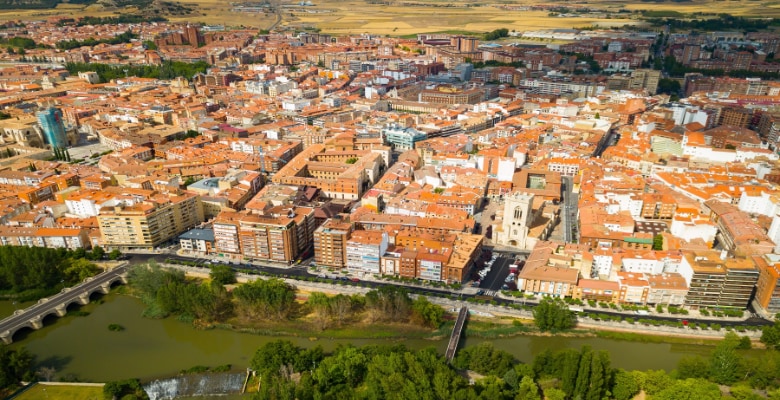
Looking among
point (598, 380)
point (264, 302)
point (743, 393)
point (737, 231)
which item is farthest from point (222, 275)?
point (737, 231)

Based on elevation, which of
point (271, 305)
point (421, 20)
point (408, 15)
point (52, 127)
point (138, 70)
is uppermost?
point (408, 15)

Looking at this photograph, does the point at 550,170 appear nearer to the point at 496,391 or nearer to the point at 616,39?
the point at 496,391

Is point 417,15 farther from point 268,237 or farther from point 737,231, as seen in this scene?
point 268,237

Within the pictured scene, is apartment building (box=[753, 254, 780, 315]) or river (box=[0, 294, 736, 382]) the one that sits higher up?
apartment building (box=[753, 254, 780, 315])

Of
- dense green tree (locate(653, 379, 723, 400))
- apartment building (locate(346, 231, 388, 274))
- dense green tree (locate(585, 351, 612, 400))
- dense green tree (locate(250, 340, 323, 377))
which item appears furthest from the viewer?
apartment building (locate(346, 231, 388, 274))

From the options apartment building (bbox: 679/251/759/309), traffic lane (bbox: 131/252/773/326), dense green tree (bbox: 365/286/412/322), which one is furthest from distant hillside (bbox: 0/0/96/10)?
apartment building (bbox: 679/251/759/309)

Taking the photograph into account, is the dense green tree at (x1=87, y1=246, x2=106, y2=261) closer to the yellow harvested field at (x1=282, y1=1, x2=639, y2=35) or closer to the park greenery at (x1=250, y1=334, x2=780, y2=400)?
the park greenery at (x1=250, y1=334, x2=780, y2=400)
